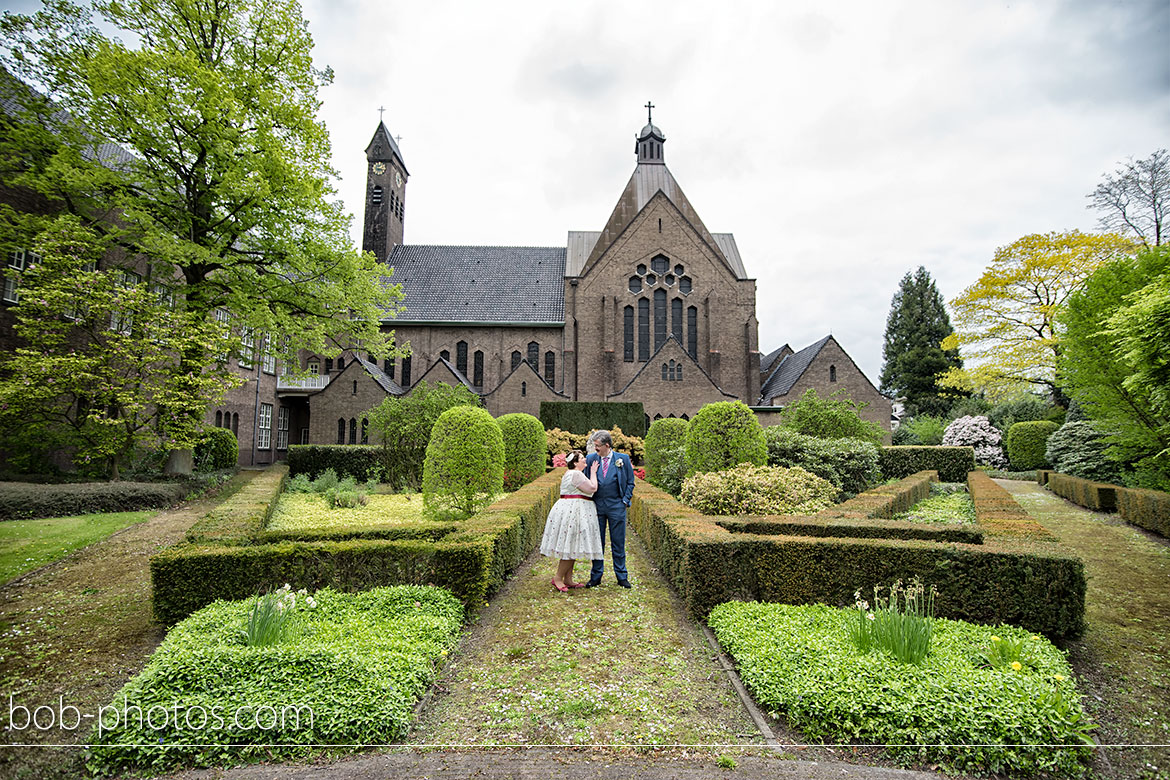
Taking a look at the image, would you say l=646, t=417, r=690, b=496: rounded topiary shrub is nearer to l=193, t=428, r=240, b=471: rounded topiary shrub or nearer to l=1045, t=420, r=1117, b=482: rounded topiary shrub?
l=1045, t=420, r=1117, b=482: rounded topiary shrub

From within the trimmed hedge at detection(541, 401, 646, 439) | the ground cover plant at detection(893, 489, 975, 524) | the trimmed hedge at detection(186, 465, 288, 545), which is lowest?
the ground cover plant at detection(893, 489, 975, 524)

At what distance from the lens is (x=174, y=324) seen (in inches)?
600

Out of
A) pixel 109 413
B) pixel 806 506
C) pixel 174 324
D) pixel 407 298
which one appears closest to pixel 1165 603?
pixel 806 506

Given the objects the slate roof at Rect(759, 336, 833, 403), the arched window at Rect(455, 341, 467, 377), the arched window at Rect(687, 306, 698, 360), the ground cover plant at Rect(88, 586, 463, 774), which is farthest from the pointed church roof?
the ground cover plant at Rect(88, 586, 463, 774)

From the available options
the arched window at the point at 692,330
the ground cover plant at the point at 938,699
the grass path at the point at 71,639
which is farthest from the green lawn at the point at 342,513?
the arched window at the point at 692,330

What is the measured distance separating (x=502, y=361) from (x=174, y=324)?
2126cm

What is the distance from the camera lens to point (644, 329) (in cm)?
3391

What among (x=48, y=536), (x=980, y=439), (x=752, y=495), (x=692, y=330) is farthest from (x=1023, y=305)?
(x=48, y=536)

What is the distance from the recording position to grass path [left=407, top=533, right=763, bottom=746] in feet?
12.5

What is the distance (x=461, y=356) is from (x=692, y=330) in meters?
14.2

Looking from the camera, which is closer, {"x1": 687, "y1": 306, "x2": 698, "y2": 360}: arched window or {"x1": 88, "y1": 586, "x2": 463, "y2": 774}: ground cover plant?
{"x1": 88, "y1": 586, "x2": 463, "y2": 774}: ground cover plant

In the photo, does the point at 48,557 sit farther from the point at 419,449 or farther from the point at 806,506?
the point at 806,506

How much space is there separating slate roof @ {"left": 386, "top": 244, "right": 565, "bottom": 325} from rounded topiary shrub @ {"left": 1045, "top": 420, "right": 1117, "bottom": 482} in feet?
80.6

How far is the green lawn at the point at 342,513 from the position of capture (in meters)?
11.3
